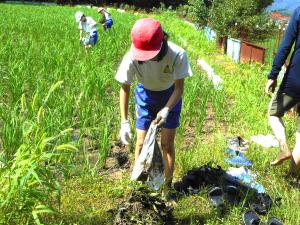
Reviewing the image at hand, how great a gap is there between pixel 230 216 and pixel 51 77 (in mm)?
2782

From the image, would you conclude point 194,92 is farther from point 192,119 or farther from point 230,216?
point 230,216

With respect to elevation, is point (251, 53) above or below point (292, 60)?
below

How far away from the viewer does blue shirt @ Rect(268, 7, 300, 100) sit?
267cm

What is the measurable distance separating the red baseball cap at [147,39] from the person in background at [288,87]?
1.02m

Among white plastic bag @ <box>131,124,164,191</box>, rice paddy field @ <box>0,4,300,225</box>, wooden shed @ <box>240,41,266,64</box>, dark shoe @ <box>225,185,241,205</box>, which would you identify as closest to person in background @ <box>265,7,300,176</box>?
rice paddy field @ <box>0,4,300,225</box>

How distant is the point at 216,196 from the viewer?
2598mm

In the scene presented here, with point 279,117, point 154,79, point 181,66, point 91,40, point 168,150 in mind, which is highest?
point 181,66

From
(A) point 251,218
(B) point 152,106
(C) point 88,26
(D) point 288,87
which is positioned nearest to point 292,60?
(D) point 288,87

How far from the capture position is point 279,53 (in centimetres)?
277

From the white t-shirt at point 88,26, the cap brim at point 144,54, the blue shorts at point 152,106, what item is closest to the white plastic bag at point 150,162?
the blue shorts at point 152,106

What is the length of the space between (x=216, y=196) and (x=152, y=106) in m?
0.68

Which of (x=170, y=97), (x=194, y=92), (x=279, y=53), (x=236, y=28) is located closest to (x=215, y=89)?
(x=194, y=92)

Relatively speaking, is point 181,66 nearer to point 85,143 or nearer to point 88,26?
point 85,143

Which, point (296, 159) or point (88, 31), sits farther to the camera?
point (88, 31)
